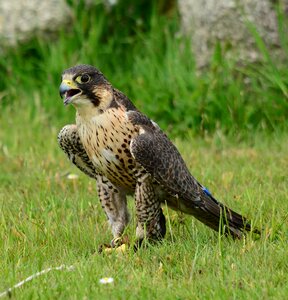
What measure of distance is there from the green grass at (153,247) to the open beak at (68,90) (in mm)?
762

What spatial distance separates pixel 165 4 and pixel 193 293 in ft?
18.3

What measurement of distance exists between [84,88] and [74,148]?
438mm

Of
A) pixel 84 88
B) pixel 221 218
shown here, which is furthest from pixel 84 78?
pixel 221 218

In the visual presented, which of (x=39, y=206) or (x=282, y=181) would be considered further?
(x=282, y=181)

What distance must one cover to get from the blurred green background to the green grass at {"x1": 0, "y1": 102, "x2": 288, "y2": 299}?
0.25m

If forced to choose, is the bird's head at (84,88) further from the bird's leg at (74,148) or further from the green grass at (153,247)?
the green grass at (153,247)

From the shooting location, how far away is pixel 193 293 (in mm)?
4070

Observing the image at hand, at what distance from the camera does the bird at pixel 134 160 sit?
16.1 feet

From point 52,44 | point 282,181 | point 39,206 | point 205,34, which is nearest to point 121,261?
point 39,206

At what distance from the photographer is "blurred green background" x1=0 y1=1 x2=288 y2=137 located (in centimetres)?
756

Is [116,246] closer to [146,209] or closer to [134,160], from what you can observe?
[146,209]

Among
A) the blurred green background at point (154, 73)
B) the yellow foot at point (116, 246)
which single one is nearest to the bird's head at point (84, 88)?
the yellow foot at point (116, 246)

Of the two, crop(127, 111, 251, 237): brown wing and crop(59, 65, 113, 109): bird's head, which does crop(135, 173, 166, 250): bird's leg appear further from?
crop(59, 65, 113, 109): bird's head

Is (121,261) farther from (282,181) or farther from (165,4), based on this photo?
(165,4)
